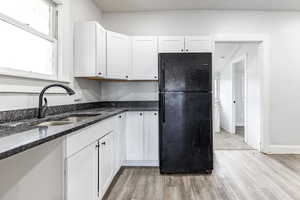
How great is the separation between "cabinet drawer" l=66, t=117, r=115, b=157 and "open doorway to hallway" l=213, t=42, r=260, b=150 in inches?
113

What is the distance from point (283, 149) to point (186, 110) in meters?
2.30

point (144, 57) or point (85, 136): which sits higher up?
point (144, 57)

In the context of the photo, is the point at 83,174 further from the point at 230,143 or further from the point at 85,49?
the point at 230,143

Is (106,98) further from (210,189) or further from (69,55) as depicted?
(210,189)

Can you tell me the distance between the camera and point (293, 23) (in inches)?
155

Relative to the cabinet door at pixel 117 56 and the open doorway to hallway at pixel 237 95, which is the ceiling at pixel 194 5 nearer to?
the cabinet door at pixel 117 56

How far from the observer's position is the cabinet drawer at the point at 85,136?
1.44m

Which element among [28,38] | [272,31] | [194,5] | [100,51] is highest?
[194,5]

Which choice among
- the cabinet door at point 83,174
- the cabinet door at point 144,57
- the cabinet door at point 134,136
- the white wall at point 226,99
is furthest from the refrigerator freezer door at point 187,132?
the white wall at point 226,99

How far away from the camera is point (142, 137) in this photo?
10.7 ft

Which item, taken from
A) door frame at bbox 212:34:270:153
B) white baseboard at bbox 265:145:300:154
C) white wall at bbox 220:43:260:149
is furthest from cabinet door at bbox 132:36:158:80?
white baseboard at bbox 265:145:300:154

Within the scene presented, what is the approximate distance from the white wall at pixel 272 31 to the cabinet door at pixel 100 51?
97 cm

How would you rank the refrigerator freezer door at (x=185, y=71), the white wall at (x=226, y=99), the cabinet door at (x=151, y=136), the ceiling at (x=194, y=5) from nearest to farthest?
the refrigerator freezer door at (x=185, y=71)
the cabinet door at (x=151, y=136)
the ceiling at (x=194, y=5)
the white wall at (x=226, y=99)

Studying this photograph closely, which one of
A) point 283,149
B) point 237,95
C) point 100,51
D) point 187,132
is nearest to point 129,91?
point 100,51
